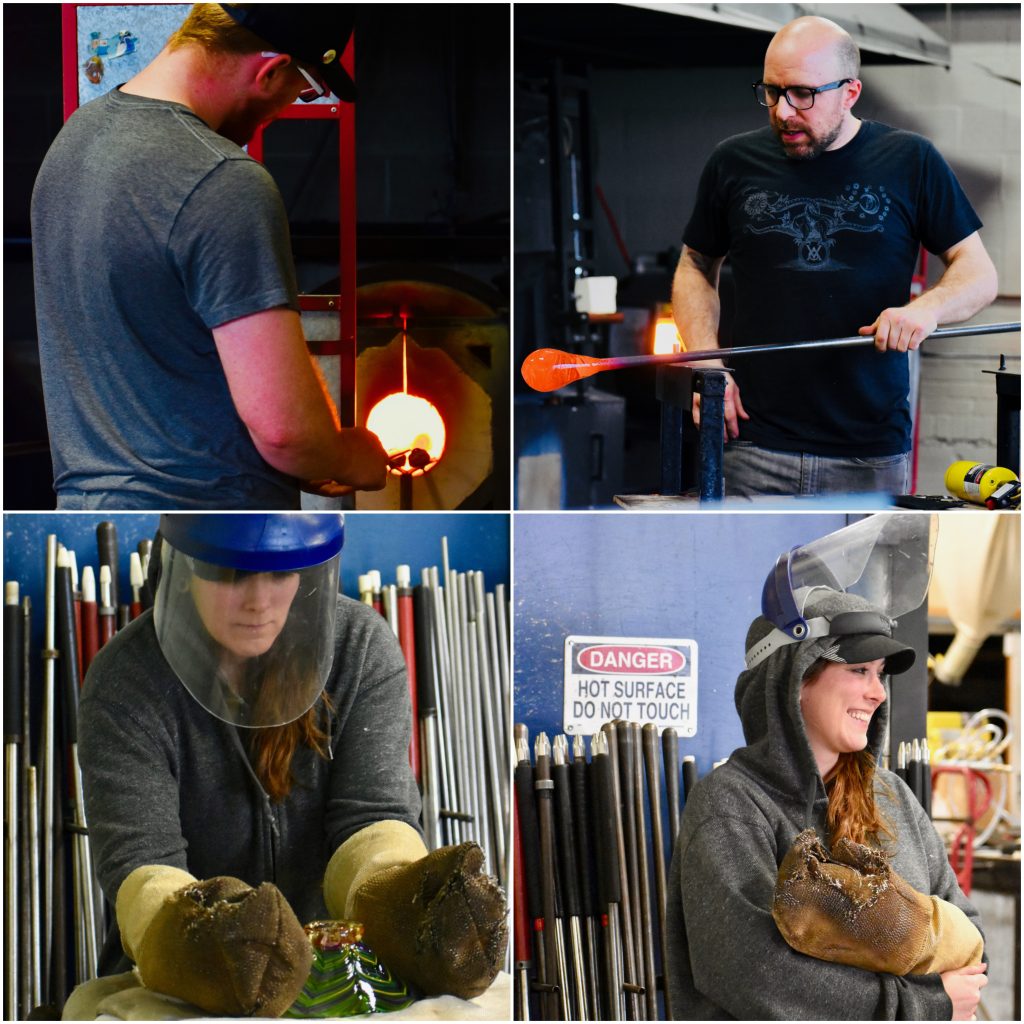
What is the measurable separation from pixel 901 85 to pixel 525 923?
166 cm

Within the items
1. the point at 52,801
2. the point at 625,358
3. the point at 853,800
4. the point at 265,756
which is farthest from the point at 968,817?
the point at 52,801

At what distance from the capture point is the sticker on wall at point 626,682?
2441mm

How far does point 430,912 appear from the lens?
2062 millimetres

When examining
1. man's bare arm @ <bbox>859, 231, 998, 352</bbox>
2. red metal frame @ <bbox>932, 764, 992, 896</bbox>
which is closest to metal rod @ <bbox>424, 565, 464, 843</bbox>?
red metal frame @ <bbox>932, 764, 992, 896</bbox>

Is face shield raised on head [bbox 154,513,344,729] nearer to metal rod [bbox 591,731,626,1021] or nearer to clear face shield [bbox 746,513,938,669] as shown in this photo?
metal rod [bbox 591,731,626,1021]

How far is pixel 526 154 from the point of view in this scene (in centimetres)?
257

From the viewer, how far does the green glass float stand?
2.16m

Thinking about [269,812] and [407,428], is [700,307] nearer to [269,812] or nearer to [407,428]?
[407,428]

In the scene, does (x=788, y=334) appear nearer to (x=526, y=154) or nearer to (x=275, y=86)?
(x=526, y=154)

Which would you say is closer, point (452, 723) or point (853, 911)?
point (853, 911)

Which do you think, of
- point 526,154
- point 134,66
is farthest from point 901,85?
point 134,66

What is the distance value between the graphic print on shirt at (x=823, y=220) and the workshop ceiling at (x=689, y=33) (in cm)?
27

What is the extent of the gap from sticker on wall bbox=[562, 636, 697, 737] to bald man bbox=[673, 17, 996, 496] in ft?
1.10

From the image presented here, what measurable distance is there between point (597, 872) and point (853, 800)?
0.46 metres
